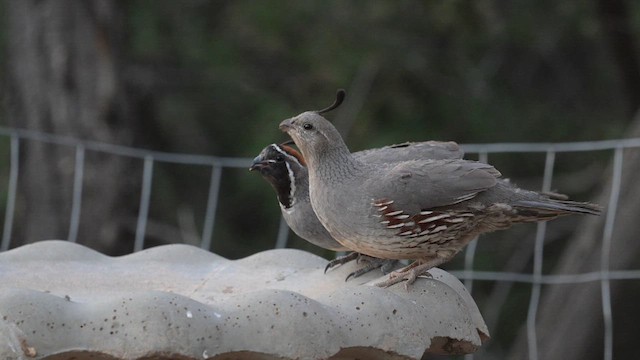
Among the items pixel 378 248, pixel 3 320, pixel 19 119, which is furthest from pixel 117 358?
pixel 19 119

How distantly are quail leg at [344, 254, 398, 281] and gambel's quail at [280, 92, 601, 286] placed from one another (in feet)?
0.80

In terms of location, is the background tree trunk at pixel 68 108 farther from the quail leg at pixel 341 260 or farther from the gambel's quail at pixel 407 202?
the gambel's quail at pixel 407 202

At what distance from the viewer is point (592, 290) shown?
6.04m

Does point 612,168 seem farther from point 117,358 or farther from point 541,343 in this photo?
point 117,358

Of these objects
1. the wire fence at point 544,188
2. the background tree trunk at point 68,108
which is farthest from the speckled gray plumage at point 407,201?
the background tree trunk at point 68,108

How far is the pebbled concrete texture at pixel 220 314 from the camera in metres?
2.85

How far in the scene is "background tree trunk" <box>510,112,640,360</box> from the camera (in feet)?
19.2

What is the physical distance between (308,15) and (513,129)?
1611 millimetres

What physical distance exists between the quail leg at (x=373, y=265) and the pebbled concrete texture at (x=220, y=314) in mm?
23

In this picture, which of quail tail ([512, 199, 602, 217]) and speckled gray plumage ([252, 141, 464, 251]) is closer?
quail tail ([512, 199, 602, 217])

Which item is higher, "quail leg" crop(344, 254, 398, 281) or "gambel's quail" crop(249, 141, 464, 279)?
"gambel's quail" crop(249, 141, 464, 279)

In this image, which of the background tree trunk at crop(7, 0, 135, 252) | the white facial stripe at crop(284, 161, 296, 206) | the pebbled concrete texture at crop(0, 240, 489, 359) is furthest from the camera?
the background tree trunk at crop(7, 0, 135, 252)

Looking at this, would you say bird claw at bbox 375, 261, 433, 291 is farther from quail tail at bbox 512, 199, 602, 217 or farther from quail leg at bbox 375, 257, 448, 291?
quail tail at bbox 512, 199, 602, 217

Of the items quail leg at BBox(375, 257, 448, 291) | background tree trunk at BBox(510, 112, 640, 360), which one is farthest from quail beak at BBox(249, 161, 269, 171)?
background tree trunk at BBox(510, 112, 640, 360)
